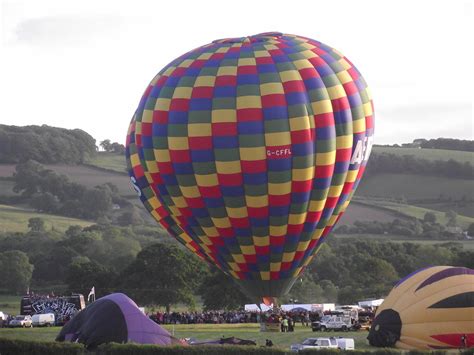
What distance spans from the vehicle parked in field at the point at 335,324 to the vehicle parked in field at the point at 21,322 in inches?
390

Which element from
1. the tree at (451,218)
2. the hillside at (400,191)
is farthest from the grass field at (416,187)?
the tree at (451,218)

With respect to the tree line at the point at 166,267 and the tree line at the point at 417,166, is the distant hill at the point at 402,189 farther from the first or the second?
the tree line at the point at 166,267

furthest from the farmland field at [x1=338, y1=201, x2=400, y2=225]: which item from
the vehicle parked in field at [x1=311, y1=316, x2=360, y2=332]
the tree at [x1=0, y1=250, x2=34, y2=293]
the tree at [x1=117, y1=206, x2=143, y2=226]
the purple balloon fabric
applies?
the purple balloon fabric

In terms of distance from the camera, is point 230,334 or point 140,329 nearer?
point 140,329

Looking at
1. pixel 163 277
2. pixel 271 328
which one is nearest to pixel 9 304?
pixel 163 277

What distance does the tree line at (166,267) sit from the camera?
2249 inches

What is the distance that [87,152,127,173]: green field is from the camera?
13489 centimetres

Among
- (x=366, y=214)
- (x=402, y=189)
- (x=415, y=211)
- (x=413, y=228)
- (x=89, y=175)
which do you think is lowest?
(x=413, y=228)

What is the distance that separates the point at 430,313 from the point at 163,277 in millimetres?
33026

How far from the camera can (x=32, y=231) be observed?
325 feet

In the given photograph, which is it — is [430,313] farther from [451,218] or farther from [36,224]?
[451,218]

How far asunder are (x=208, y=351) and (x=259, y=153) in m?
8.61

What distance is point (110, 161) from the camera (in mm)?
142875

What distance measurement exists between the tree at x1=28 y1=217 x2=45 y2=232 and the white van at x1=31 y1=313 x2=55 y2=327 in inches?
2469
